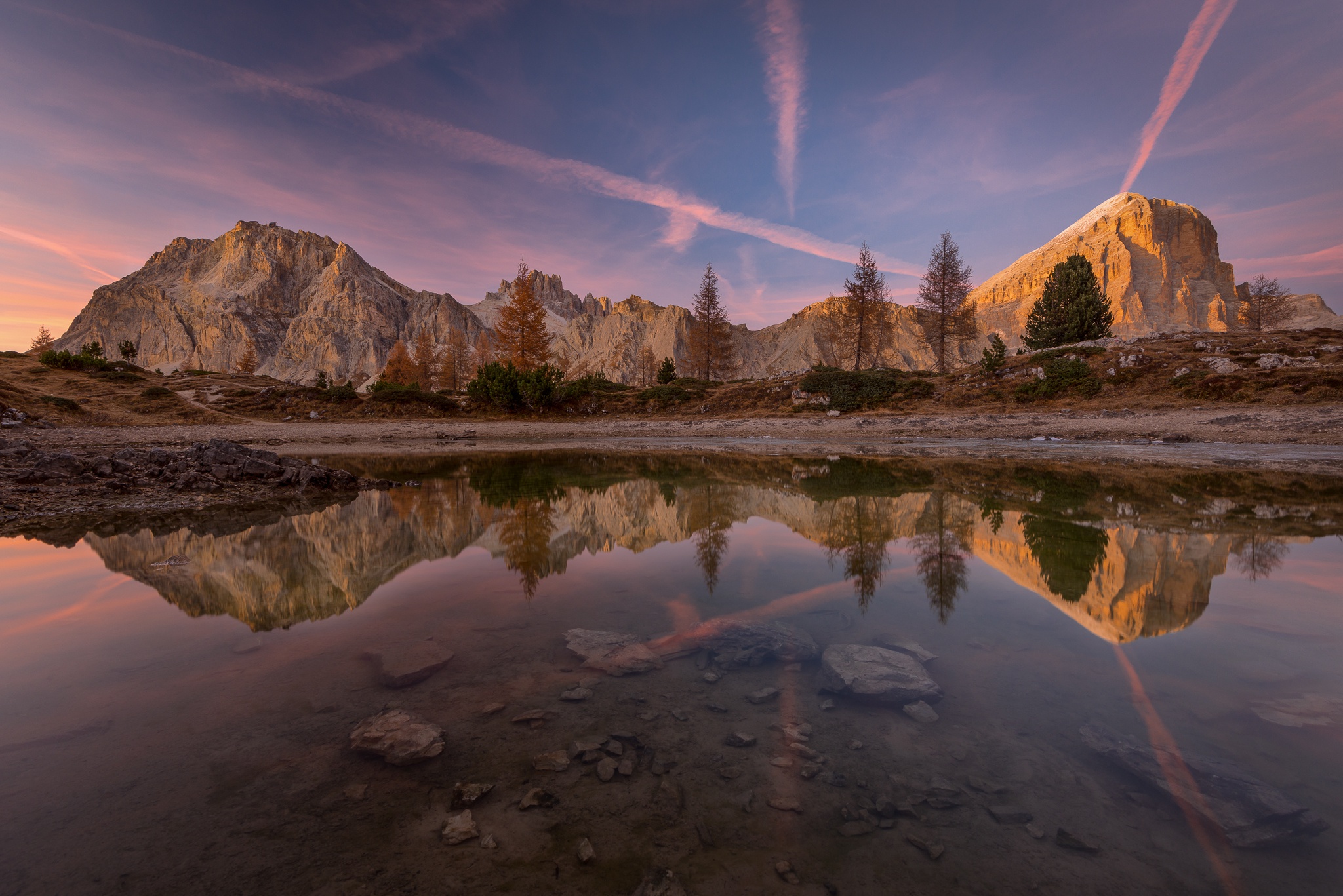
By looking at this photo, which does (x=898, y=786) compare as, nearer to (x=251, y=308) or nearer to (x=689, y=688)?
(x=689, y=688)

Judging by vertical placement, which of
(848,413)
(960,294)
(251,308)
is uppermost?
(251,308)

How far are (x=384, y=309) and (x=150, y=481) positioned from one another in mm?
157781

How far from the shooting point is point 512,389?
135 feet

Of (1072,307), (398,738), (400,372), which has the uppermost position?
(1072,307)

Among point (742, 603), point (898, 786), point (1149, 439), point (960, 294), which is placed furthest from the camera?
point (960, 294)

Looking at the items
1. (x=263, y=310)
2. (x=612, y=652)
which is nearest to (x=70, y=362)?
(x=612, y=652)

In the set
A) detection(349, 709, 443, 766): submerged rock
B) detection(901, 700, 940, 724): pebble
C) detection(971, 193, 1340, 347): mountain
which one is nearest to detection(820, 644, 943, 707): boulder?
detection(901, 700, 940, 724): pebble

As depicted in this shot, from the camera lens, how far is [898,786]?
2607 millimetres

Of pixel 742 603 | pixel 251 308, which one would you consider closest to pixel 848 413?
pixel 742 603

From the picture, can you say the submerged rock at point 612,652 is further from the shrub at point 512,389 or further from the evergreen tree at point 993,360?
the evergreen tree at point 993,360

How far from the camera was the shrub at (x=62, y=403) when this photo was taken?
2836 cm

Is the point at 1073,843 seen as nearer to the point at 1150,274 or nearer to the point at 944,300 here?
the point at 944,300

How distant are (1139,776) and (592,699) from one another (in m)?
3.02

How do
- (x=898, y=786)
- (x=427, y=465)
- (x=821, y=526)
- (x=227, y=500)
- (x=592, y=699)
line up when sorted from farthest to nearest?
1. (x=427, y=465)
2. (x=227, y=500)
3. (x=821, y=526)
4. (x=592, y=699)
5. (x=898, y=786)
